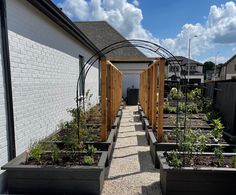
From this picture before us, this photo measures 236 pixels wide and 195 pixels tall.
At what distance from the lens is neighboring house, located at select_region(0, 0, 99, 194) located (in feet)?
11.2

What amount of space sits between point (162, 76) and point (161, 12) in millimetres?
5359

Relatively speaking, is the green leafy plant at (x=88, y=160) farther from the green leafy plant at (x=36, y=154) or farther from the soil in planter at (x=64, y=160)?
the green leafy plant at (x=36, y=154)

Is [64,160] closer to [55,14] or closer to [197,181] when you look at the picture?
[197,181]

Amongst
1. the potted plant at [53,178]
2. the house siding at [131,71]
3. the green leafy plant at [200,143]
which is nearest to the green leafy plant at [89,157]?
the potted plant at [53,178]

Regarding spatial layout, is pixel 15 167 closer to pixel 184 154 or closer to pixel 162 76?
pixel 184 154

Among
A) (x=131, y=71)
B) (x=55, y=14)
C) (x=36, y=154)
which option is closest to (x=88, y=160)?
(x=36, y=154)

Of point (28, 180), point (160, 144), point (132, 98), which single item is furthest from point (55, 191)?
point (132, 98)

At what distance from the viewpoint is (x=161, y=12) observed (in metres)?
9.17

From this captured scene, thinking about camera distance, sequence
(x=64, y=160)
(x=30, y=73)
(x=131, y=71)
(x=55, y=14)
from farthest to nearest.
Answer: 1. (x=131, y=71)
2. (x=55, y=14)
3. (x=30, y=73)
4. (x=64, y=160)

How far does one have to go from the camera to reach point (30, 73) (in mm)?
4199

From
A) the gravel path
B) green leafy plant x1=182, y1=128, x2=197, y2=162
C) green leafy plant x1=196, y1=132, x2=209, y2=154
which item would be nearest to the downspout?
the gravel path

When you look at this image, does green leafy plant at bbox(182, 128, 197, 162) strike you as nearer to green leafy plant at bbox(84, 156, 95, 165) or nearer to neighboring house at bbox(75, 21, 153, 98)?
green leafy plant at bbox(84, 156, 95, 165)

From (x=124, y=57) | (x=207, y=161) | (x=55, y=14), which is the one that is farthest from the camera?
(x=124, y=57)

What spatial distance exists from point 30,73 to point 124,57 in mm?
14424
